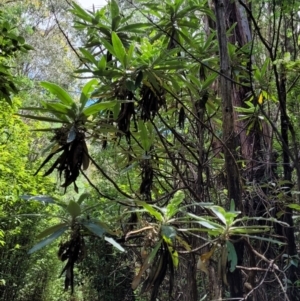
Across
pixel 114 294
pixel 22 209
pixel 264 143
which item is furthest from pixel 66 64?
pixel 264 143

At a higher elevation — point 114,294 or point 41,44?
point 41,44

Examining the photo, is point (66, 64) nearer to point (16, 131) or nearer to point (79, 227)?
point (16, 131)

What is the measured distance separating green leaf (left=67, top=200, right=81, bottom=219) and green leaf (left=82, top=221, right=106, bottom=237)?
3 cm

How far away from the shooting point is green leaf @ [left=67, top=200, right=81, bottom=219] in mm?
838

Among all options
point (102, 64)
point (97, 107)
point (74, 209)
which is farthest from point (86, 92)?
point (74, 209)

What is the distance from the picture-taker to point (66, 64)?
361 inches

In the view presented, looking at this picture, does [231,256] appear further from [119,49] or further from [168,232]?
[119,49]

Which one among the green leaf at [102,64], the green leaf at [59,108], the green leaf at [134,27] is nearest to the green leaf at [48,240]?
the green leaf at [59,108]

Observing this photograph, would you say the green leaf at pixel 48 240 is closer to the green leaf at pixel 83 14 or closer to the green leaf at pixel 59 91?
the green leaf at pixel 59 91

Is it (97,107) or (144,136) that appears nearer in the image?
(97,107)

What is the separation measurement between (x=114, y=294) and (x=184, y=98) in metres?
3.61

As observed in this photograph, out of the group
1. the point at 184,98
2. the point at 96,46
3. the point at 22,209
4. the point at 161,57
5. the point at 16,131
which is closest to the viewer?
the point at 161,57

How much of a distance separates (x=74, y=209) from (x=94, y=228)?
67 millimetres

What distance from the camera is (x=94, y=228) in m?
0.82
